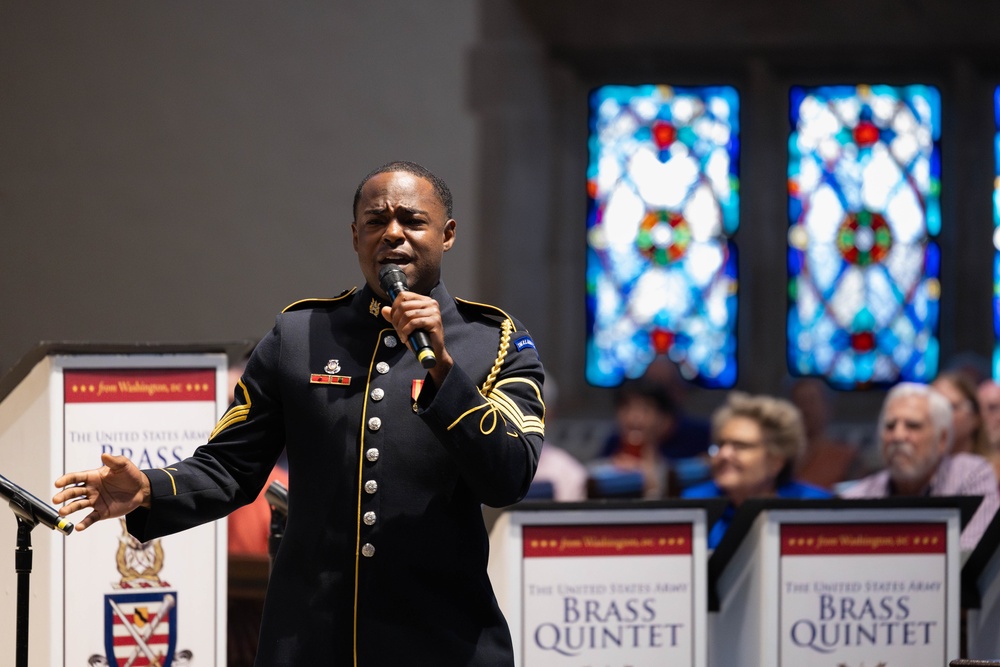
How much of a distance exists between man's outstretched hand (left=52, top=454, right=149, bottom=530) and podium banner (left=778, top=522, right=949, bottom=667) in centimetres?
184

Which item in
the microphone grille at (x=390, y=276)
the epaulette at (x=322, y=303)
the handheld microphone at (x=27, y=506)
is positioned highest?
the microphone grille at (x=390, y=276)

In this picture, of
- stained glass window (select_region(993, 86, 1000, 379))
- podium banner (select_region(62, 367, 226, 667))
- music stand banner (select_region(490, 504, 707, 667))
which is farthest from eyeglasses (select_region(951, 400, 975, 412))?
podium banner (select_region(62, 367, 226, 667))

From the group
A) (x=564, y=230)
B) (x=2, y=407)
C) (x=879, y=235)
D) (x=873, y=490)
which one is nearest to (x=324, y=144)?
(x=564, y=230)

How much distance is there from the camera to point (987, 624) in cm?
361

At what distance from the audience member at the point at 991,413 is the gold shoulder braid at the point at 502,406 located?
4.19 metres

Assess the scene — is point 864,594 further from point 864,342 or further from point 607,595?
point 864,342

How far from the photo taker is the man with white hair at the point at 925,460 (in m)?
4.86

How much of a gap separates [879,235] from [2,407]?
21.3 feet

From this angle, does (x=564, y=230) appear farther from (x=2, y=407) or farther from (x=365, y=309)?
(x=365, y=309)

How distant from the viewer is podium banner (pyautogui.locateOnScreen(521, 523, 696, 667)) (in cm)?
332

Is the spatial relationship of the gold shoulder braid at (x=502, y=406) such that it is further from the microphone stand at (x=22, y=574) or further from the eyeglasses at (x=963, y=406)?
the eyeglasses at (x=963, y=406)

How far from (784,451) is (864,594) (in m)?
1.22

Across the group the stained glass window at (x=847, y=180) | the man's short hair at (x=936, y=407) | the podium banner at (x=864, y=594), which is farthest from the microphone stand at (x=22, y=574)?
the stained glass window at (x=847, y=180)

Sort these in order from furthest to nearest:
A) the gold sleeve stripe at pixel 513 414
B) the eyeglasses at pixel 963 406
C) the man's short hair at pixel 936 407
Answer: the eyeglasses at pixel 963 406, the man's short hair at pixel 936 407, the gold sleeve stripe at pixel 513 414
